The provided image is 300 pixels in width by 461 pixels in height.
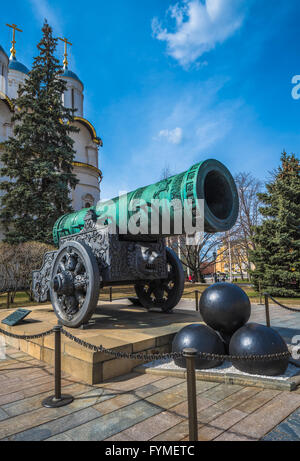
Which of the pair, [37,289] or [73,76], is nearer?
[37,289]

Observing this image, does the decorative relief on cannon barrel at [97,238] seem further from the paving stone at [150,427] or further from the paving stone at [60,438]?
the paving stone at [60,438]

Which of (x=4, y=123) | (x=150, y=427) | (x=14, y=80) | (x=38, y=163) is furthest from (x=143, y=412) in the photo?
(x=14, y=80)

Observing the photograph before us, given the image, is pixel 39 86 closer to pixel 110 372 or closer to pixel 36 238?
pixel 36 238

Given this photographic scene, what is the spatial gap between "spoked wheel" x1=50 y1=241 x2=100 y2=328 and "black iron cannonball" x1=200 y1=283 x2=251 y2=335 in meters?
1.64

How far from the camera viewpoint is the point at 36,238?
602 inches

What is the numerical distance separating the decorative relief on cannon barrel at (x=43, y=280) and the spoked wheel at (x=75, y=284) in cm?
83

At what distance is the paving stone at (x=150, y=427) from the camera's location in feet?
7.50

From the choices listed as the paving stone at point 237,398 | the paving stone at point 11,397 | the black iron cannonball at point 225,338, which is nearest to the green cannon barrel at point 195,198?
the black iron cannonball at point 225,338

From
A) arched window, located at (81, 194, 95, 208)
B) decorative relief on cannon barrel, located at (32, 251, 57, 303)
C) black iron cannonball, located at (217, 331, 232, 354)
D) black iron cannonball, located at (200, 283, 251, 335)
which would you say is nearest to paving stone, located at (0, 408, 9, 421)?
black iron cannonball, located at (200, 283, 251, 335)

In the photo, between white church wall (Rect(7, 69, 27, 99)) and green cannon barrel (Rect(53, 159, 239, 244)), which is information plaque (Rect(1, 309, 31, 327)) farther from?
white church wall (Rect(7, 69, 27, 99))

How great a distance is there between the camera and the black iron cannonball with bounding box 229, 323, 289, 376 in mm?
3312

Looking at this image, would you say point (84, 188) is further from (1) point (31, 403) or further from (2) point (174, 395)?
(2) point (174, 395)

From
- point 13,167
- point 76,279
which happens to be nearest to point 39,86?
point 13,167

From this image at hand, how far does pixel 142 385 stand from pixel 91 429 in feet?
3.41
